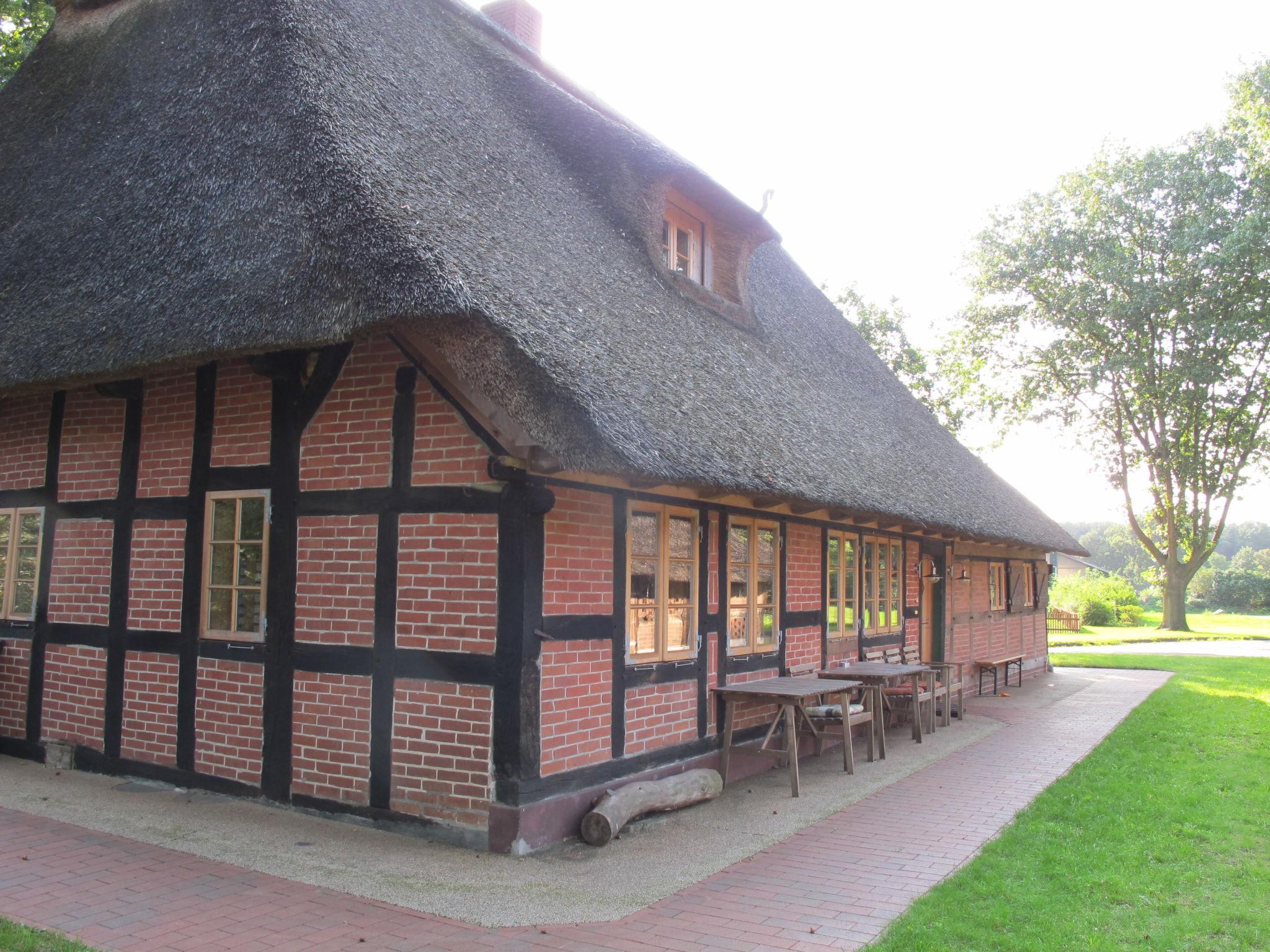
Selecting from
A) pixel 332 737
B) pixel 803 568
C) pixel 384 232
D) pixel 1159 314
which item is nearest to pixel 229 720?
pixel 332 737

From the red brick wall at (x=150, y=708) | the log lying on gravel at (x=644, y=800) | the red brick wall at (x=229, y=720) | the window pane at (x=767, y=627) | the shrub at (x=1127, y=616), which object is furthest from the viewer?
the shrub at (x=1127, y=616)

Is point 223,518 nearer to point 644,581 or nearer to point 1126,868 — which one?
point 644,581

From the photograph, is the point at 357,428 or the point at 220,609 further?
the point at 220,609

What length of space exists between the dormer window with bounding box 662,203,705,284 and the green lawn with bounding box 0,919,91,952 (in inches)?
296

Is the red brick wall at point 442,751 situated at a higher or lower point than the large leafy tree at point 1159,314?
lower

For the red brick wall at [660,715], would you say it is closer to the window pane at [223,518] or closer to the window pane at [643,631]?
the window pane at [643,631]

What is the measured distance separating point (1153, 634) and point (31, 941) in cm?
3526

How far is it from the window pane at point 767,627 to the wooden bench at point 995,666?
7110 mm

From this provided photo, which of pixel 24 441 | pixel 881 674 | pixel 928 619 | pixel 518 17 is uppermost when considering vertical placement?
pixel 518 17

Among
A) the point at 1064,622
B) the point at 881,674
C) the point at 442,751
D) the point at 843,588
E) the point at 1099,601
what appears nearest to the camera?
the point at 442,751

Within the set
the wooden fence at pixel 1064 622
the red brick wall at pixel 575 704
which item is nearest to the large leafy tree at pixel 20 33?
the red brick wall at pixel 575 704

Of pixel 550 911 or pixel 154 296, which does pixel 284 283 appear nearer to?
pixel 154 296

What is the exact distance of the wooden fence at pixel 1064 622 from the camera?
37.2 m

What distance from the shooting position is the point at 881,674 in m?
9.73
